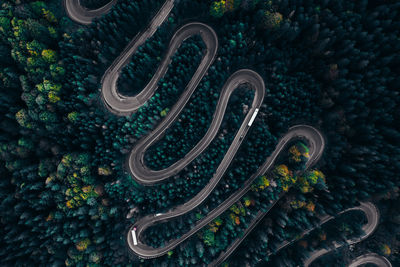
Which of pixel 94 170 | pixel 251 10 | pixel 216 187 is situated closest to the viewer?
pixel 251 10

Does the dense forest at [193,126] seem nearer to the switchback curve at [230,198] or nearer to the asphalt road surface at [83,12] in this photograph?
the switchback curve at [230,198]

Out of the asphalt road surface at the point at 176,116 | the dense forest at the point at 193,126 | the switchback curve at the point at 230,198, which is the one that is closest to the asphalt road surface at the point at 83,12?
the asphalt road surface at the point at 176,116

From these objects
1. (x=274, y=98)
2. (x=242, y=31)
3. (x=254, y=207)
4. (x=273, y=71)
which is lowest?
(x=254, y=207)

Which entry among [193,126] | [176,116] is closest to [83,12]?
[176,116]

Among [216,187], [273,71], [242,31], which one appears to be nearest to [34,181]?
[216,187]

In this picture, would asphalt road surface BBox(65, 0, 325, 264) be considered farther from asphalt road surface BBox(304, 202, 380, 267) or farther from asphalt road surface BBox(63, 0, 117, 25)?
asphalt road surface BBox(304, 202, 380, 267)

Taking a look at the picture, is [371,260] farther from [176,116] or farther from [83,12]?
[83,12]

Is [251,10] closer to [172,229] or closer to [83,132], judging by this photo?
[83,132]
